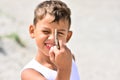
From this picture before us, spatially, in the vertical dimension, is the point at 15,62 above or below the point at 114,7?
below

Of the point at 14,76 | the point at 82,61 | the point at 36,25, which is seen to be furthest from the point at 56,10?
the point at 82,61

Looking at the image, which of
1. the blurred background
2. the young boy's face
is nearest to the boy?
the young boy's face

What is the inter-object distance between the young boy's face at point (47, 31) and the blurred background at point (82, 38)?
362 cm

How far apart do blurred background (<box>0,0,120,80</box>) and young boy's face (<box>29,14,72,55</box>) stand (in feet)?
11.9

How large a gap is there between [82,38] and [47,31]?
4770mm

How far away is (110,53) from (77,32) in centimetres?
67


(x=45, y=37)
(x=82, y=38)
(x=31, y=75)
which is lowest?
(x=82, y=38)

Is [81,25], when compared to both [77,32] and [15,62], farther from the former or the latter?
[15,62]

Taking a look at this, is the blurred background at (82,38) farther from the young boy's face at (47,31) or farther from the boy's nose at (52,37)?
the boy's nose at (52,37)

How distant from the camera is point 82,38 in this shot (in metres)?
6.85

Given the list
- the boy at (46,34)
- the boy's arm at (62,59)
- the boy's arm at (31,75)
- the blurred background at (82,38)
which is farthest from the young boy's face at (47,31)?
the blurred background at (82,38)

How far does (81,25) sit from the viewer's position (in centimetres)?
711

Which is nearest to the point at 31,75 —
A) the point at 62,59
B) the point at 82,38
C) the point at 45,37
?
the point at 45,37

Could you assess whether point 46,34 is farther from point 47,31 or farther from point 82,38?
point 82,38
